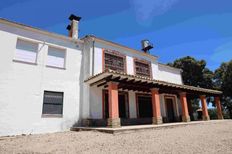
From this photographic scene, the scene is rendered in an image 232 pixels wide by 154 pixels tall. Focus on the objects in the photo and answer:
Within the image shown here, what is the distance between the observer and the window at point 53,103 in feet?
34.3

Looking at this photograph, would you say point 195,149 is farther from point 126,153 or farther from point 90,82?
point 90,82

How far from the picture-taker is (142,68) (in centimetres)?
1548

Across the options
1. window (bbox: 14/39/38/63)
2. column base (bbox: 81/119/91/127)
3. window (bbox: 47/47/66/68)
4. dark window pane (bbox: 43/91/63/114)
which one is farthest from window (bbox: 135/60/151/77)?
window (bbox: 14/39/38/63)

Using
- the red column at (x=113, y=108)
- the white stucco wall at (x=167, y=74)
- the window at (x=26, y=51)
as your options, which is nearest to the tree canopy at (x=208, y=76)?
the white stucco wall at (x=167, y=74)

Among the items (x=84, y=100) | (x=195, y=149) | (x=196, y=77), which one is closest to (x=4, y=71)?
(x=84, y=100)

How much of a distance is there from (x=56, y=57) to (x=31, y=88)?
8.83ft

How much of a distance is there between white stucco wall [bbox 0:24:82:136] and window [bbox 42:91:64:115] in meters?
0.25

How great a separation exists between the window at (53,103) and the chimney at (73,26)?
483cm

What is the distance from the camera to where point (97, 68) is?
1227cm

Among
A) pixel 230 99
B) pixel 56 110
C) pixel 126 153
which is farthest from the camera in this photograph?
pixel 230 99

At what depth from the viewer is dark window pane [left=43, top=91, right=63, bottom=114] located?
34.4ft

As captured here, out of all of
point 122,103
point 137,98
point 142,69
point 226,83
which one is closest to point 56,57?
point 122,103

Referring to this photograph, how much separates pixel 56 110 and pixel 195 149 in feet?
27.1

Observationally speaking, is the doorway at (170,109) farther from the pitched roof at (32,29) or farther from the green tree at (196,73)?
A: the green tree at (196,73)
